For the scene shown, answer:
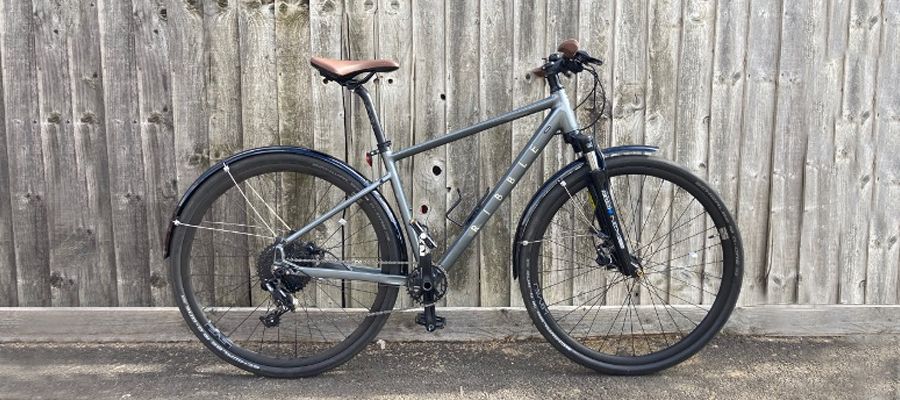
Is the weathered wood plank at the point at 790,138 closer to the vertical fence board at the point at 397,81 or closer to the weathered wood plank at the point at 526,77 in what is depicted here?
the weathered wood plank at the point at 526,77

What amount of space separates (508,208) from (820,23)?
1717 mm

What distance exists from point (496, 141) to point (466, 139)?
145mm

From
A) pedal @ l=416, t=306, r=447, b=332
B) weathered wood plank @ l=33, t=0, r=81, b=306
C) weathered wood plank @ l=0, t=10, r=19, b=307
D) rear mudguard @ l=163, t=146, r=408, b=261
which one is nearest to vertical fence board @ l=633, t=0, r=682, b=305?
pedal @ l=416, t=306, r=447, b=332

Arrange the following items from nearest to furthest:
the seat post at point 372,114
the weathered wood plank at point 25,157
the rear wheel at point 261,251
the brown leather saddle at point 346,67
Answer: the brown leather saddle at point 346,67 → the seat post at point 372,114 → the weathered wood plank at point 25,157 → the rear wheel at point 261,251

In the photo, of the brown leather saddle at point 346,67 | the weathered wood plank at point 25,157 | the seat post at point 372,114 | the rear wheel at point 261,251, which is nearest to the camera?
the brown leather saddle at point 346,67

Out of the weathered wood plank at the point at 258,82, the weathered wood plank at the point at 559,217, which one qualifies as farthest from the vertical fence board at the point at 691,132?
the weathered wood plank at the point at 258,82

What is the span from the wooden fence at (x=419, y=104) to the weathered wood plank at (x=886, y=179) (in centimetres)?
1

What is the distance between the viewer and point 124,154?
315cm

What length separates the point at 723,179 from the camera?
10.5 ft

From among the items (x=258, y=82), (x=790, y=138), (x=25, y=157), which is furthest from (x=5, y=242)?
(x=790, y=138)

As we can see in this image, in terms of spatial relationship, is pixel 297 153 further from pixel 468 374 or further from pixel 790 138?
pixel 790 138

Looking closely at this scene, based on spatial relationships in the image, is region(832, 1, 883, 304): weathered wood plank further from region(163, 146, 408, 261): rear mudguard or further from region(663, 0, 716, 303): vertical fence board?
region(163, 146, 408, 261): rear mudguard

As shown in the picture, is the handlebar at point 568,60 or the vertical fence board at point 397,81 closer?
the handlebar at point 568,60

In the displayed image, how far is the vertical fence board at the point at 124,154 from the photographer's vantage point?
10.1 ft
